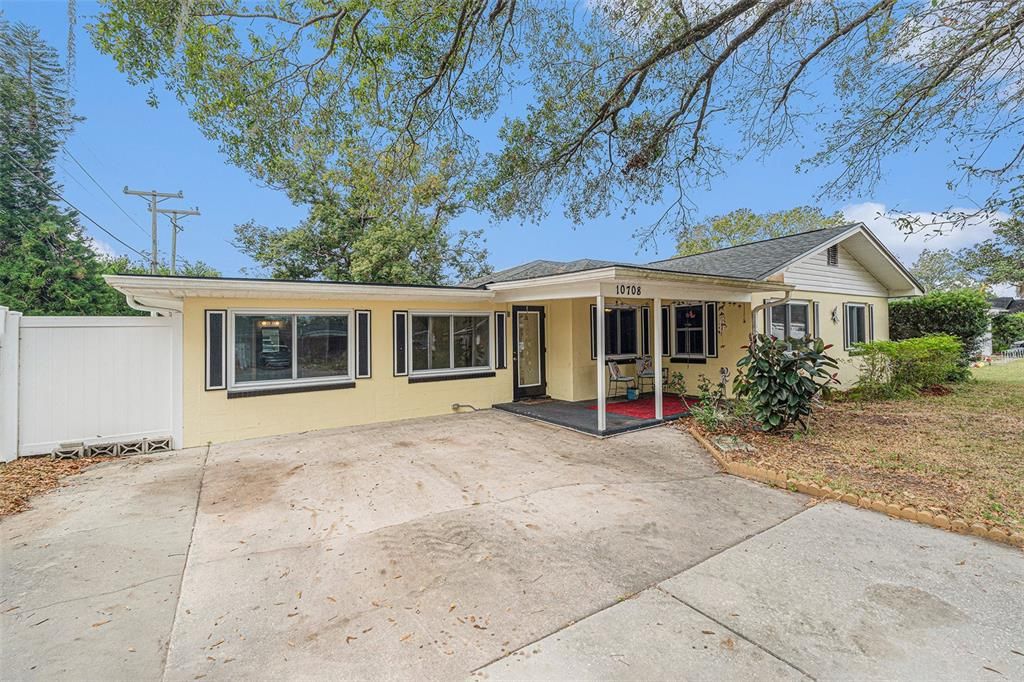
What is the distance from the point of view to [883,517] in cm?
396

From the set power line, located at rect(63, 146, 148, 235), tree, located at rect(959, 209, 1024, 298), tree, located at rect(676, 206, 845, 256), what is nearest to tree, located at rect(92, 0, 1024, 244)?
tree, located at rect(959, 209, 1024, 298)

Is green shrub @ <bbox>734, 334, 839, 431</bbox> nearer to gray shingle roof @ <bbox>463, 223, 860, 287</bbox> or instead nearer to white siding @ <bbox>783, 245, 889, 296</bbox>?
gray shingle roof @ <bbox>463, 223, 860, 287</bbox>

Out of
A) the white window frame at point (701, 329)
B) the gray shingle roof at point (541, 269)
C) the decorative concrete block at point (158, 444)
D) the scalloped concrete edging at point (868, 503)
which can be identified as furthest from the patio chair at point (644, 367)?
the decorative concrete block at point (158, 444)

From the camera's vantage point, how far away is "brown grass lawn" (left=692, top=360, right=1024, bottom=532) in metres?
→ 4.15

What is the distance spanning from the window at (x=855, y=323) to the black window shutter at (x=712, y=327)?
4.37 m

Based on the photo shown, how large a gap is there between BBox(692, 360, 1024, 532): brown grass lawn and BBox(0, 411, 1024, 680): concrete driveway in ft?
2.26

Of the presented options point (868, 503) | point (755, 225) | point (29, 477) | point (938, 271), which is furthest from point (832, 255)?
point (938, 271)

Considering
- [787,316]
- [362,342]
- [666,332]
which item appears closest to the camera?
[362,342]

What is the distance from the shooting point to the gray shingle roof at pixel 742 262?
30.9 feet

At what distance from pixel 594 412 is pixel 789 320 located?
17.8ft

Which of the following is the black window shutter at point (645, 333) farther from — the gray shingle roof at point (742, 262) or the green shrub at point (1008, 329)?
the green shrub at point (1008, 329)

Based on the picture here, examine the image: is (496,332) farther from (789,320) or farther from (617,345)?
(789,320)

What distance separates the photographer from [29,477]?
5043 mm

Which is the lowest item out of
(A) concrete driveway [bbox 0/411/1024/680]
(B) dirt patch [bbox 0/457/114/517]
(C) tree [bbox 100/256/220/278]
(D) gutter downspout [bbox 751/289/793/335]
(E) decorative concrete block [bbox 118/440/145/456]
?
(A) concrete driveway [bbox 0/411/1024/680]
